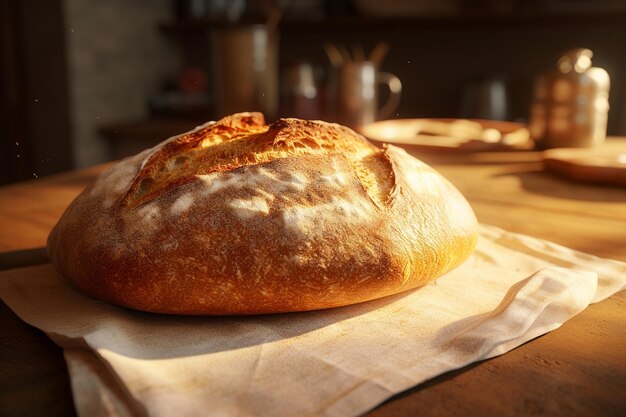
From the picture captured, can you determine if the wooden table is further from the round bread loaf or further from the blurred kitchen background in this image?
the blurred kitchen background

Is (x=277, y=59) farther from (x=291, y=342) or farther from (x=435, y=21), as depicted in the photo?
(x=291, y=342)

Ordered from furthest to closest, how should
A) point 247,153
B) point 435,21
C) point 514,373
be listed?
point 435,21 < point 247,153 < point 514,373

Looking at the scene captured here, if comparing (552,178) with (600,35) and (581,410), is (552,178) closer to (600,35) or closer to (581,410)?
(581,410)

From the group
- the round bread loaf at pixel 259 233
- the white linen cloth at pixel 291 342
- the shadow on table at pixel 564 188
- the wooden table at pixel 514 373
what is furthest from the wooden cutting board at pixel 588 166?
the round bread loaf at pixel 259 233

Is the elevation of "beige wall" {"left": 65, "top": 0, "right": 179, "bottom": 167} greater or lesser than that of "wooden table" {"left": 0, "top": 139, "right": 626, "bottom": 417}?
greater

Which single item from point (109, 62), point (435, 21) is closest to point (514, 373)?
point (435, 21)

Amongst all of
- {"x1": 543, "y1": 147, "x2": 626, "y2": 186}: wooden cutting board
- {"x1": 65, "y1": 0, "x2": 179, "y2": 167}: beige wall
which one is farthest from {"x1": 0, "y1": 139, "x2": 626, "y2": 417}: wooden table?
{"x1": 65, "y1": 0, "x2": 179, "y2": 167}: beige wall

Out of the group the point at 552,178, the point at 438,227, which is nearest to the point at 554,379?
the point at 438,227
